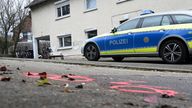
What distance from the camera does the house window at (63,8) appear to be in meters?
27.5

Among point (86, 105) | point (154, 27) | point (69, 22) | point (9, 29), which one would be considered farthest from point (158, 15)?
point (9, 29)

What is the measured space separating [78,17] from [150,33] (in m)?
12.7

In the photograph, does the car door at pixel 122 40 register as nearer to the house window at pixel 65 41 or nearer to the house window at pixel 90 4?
the house window at pixel 90 4

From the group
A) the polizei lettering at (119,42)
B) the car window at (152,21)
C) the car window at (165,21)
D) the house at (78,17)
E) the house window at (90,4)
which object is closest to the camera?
the car window at (165,21)

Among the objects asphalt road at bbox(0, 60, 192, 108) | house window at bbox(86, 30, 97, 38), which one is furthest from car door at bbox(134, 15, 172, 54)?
house window at bbox(86, 30, 97, 38)

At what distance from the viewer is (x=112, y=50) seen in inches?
606

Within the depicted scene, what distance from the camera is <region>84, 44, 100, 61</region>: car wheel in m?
16.1

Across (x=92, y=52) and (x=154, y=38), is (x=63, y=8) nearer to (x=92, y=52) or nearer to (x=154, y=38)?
(x=92, y=52)

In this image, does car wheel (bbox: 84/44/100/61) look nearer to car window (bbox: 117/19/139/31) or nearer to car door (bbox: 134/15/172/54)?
car window (bbox: 117/19/139/31)

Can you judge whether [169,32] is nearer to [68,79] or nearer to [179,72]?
[179,72]

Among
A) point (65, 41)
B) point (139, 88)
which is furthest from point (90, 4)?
point (139, 88)

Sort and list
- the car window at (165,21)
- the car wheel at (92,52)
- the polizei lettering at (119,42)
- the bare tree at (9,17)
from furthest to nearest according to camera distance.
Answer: the bare tree at (9,17), the car wheel at (92,52), the polizei lettering at (119,42), the car window at (165,21)

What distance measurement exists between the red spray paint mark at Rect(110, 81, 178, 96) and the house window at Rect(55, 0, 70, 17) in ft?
64.9

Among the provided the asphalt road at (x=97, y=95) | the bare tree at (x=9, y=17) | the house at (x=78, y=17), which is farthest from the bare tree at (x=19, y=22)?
the asphalt road at (x=97, y=95)
